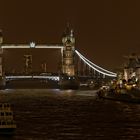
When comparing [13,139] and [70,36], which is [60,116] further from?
[70,36]

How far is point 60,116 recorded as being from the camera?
3816 cm

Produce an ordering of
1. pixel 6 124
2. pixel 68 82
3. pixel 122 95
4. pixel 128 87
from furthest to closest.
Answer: pixel 68 82 → pixel 128 87 → pixel 122 95 → pixel 6 124

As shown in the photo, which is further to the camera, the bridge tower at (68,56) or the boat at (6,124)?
the bridge tower at (68,56)

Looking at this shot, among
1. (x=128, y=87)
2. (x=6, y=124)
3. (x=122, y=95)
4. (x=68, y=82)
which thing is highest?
(x=68, y=82)

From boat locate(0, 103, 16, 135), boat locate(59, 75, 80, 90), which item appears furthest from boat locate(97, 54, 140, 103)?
A: boat locate(59, 75, 80, 90)

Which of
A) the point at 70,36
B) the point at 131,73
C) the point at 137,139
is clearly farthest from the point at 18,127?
the point at 70,36

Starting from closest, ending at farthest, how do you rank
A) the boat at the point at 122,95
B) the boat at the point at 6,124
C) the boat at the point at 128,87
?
A: the boat at the point at 6,124, the boat at the point at 122,95, the boat at the point at 128,87

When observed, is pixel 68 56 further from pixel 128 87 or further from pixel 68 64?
pixel 128 87

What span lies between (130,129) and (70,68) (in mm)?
107727

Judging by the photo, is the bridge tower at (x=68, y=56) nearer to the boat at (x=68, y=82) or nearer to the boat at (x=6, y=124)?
the boat at (x=68, y=82)

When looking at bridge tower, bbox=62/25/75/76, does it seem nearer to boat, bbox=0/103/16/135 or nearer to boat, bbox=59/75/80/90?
boat, bbox=59/75/80/90

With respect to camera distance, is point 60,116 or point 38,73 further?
point 38,73

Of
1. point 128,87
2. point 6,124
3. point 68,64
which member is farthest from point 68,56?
point 6,124

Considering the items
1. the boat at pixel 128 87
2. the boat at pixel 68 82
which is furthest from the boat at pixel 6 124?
the boat at pixel 68 82
